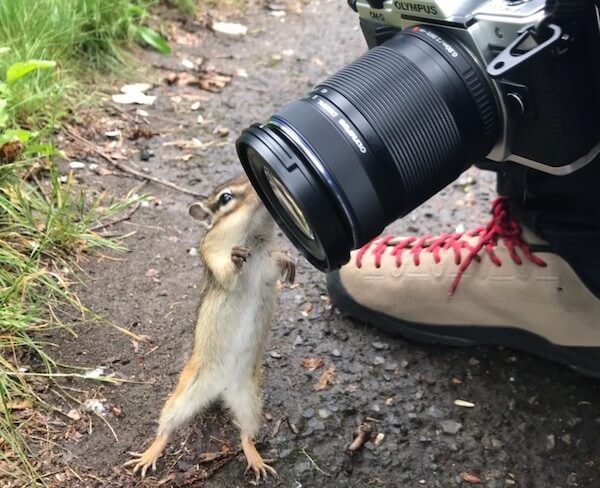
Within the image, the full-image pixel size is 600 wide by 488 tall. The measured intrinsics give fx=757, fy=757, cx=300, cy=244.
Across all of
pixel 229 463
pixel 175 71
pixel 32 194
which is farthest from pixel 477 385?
pixel 175 71

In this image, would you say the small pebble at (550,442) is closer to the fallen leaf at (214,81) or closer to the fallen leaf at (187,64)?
the fallen leaf at (214,81)

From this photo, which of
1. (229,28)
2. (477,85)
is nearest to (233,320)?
(477,85)

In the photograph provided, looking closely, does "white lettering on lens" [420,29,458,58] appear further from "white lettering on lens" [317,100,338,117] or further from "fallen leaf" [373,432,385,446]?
"fallen leaf" [373,432,385,446]

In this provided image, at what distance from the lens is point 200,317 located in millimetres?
1742

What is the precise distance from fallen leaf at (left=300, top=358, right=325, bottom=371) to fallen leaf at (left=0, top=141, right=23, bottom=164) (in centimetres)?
104

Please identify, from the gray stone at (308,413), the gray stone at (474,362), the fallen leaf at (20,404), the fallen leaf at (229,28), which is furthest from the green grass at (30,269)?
the fallen leaf at (229,28)

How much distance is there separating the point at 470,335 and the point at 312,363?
428mm

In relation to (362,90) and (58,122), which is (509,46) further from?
(58,122)

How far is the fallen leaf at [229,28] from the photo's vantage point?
367 centimetres

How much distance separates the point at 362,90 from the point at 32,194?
122 cm

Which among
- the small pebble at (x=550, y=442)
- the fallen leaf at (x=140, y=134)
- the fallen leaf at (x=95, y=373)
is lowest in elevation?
the small pebble at (x=550, y=442)

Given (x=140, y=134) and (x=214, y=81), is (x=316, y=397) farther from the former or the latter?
(x=214, y=81)

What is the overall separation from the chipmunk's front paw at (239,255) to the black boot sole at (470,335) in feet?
1.67

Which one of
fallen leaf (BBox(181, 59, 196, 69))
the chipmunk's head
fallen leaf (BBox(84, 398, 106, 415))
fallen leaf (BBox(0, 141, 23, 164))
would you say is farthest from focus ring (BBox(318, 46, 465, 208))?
fallen leaf (BBox(181, 59, 196, 69))
